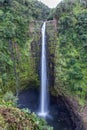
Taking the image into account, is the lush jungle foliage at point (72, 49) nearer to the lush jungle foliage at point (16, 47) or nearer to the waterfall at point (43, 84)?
the waterfall at point (43, 84)

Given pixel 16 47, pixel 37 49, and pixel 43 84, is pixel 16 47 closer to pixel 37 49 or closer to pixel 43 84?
pixel 37 49

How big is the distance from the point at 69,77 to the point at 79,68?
113 centimetres

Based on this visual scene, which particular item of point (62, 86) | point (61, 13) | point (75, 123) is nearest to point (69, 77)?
point (62, 86)

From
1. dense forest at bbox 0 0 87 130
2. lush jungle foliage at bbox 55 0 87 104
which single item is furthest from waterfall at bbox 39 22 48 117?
lush jungle foliage at bbox 55 0 87 104

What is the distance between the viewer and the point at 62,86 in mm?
22094

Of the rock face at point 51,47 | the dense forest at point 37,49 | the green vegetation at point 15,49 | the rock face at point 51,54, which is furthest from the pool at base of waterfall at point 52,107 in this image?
the rock face at point 51,47

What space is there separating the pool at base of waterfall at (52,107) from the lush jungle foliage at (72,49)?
1927mm

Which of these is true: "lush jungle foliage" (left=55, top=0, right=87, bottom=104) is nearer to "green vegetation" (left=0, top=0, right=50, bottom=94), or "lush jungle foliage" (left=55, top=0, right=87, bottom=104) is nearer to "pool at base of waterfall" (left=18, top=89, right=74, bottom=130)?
"pool at base of waterfall" (left=18, top=89, right=74, bottom=130)

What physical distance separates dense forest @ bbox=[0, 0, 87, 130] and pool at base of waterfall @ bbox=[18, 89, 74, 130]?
870mm

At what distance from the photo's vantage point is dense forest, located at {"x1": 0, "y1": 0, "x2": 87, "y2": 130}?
2189cm

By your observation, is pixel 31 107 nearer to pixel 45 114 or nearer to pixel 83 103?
pixel 45 114

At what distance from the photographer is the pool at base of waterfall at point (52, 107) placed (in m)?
20.8

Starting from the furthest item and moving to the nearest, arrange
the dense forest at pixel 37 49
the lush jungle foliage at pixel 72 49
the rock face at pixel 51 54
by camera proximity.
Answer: the dense forest at pixel 37 49
the lush jungle foliage at pixel 72 49
the rock face at pixel 51 54

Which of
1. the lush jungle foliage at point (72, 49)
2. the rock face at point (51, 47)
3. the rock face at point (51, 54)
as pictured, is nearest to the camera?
the rock face at point (51, 54)
